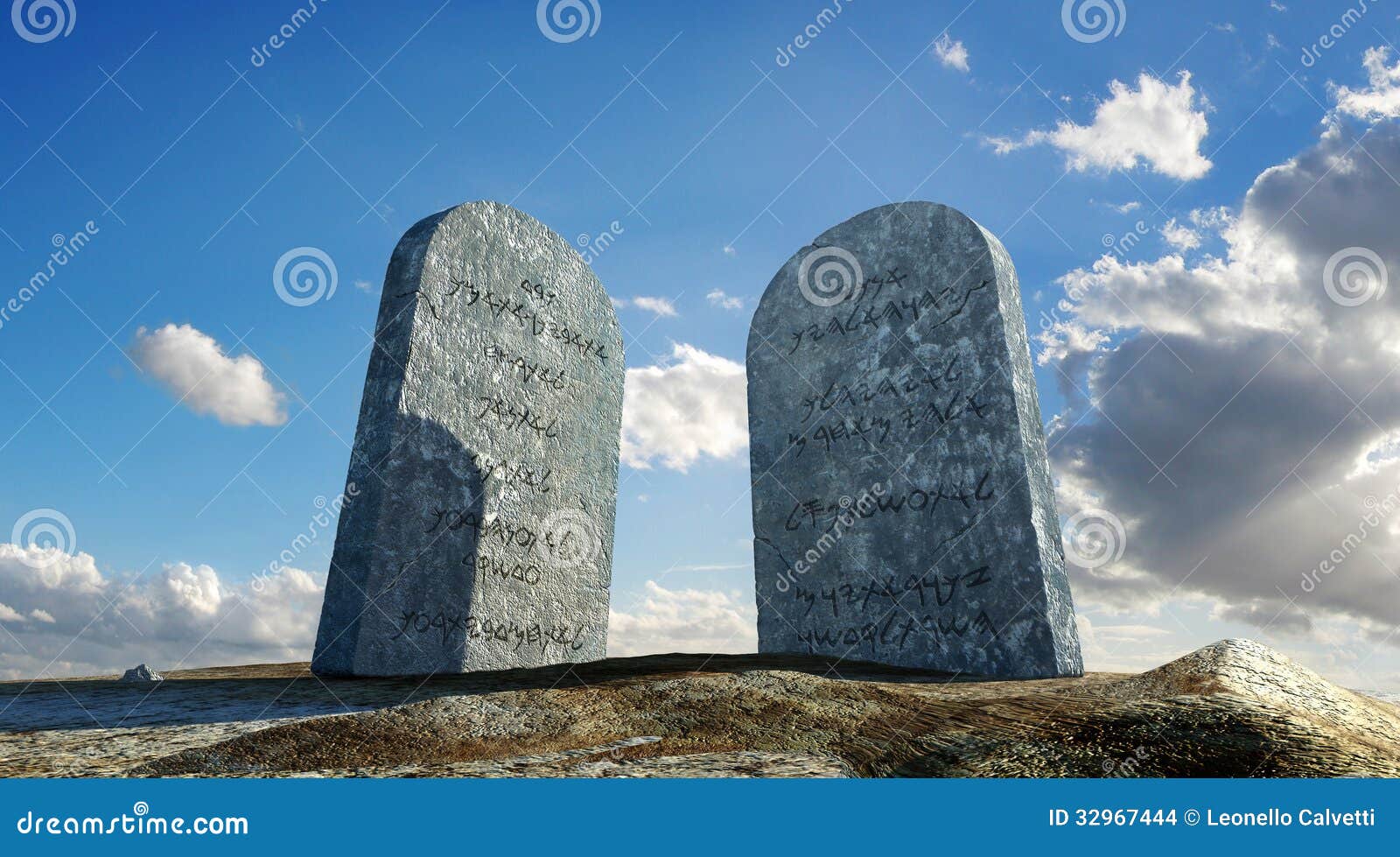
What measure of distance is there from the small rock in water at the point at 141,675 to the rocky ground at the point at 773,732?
6.83ft

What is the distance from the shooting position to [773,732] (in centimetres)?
338

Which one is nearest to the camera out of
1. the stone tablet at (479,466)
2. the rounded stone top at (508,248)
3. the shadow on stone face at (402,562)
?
the shadow on stone face at (402,562)

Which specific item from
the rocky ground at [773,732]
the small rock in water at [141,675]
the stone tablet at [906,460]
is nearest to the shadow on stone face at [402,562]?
the small rock in water at [141,675]

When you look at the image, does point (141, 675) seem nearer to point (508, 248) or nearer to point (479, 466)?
point (479, 466)

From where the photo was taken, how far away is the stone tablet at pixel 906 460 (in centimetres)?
635

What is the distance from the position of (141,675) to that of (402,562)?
221 centimetres

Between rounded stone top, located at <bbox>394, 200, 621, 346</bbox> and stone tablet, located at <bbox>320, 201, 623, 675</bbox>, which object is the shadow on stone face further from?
rounded stone top, located at <bbox>394, 200, 621, 346</bbox>

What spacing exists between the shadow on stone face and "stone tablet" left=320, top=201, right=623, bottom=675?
11 millimetres

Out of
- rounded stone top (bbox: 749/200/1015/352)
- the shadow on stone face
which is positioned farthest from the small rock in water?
rounded stone top (bbox: 749/200/1015/352)

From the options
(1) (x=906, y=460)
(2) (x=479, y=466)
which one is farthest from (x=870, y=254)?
(2) (x=479, y=466)

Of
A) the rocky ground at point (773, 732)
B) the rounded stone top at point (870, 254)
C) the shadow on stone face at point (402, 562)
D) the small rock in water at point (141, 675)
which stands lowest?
the rocky ground at point (773, 732)

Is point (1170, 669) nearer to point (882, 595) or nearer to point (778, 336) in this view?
point (882, 595)

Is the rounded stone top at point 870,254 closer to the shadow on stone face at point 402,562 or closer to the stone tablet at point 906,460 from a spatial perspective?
the stone tablet at point 906,460

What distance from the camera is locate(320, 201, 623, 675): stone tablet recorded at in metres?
6.39
